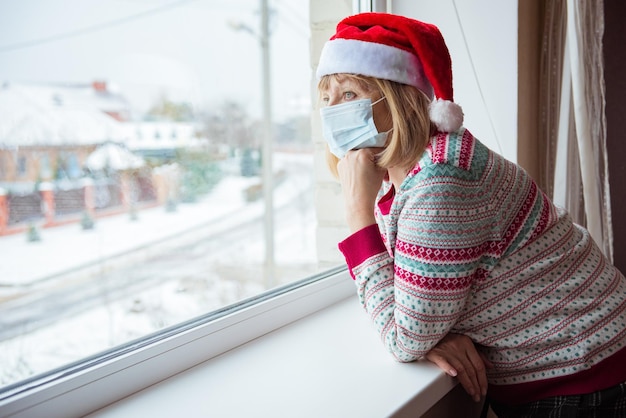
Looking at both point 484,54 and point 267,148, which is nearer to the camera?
point 267,148

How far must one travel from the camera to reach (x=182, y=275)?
1227 mm

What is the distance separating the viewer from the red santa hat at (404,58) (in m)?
1.00

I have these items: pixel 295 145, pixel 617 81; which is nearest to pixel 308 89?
pixel 295 145

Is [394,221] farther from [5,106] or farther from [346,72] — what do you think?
[5,106]

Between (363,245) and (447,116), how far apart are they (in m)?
0.29

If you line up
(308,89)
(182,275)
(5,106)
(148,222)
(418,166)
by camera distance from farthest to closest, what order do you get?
(308,89), (182,275), (148,222), (418,166), (5,106)

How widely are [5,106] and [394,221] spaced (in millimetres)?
674

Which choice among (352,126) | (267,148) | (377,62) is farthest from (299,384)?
(267,148)

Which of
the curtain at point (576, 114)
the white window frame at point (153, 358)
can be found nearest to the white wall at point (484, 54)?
the curtain at point (576, 114)

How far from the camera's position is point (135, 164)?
1.02 metres

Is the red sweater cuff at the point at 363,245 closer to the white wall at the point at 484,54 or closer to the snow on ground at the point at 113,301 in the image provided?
the snow on ground at the point at 113,301

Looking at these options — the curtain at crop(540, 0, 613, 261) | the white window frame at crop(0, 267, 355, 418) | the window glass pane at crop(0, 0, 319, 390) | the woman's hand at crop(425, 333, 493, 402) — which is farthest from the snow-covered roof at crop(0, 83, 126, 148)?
the curtain at crop(540, 0, 613, 261)

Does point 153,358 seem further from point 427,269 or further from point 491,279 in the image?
point 491,279

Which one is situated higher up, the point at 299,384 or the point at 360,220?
the point at 360,220
